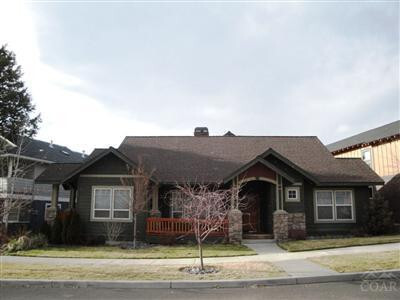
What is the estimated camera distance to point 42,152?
31062mm

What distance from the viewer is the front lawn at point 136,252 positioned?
46.9 ft

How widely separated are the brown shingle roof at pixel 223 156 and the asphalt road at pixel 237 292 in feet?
36.9

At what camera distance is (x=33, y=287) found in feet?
30.7

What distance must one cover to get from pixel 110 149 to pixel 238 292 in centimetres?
1219

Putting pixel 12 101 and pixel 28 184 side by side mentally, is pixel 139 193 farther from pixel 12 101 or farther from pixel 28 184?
pixel 12 101

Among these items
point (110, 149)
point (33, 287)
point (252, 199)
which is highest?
point (110, 149)

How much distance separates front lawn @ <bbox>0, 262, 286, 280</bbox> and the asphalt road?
774 millimetres

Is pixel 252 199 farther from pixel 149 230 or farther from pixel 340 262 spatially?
pixel 340 262

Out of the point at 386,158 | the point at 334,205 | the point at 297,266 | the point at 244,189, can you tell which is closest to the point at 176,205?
the point at 244,189

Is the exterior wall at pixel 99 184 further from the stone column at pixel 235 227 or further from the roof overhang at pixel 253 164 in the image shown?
the roof overhang at pixel 253 164

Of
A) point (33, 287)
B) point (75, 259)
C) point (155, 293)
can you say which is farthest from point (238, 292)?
point (75, 259)

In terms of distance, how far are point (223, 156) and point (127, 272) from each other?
13.6 m

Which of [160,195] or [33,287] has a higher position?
[160,195]

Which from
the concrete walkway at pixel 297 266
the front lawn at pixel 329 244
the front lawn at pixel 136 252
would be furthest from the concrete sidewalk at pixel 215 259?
the front lawn at pixel 136 252
